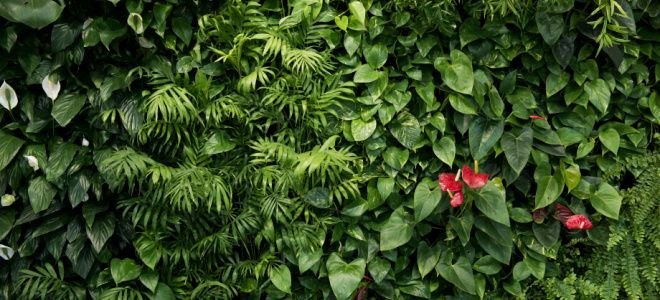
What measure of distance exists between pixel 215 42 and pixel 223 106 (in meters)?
0.28

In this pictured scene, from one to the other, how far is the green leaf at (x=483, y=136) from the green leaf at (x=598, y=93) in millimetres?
392

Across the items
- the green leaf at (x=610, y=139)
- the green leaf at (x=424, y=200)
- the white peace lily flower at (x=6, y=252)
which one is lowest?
the white peace lily flower at (x=6, y=252)

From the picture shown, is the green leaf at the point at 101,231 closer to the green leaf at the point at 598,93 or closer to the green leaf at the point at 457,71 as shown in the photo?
the green leaf at the point at 457,71

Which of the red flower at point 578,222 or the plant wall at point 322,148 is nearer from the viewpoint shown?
the plant wall at point 322,148

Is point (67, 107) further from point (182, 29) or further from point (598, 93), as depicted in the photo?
point (598, 93)

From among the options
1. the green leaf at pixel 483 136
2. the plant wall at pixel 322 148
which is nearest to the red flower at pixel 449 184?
the plant wall at pixel 322 148

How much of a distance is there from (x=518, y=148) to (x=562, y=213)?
345 millimetres

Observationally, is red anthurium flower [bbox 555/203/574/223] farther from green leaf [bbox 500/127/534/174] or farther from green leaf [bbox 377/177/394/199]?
green leaf [bbox 377/177/394/199]

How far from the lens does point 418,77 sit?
2.29 meters

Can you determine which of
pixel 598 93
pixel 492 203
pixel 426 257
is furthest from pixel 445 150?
pixel 598 93

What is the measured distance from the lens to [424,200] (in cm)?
219

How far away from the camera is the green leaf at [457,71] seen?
7.32ft

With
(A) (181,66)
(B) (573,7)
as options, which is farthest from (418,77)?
(A) (181,66)

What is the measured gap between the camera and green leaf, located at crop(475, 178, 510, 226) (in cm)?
216
